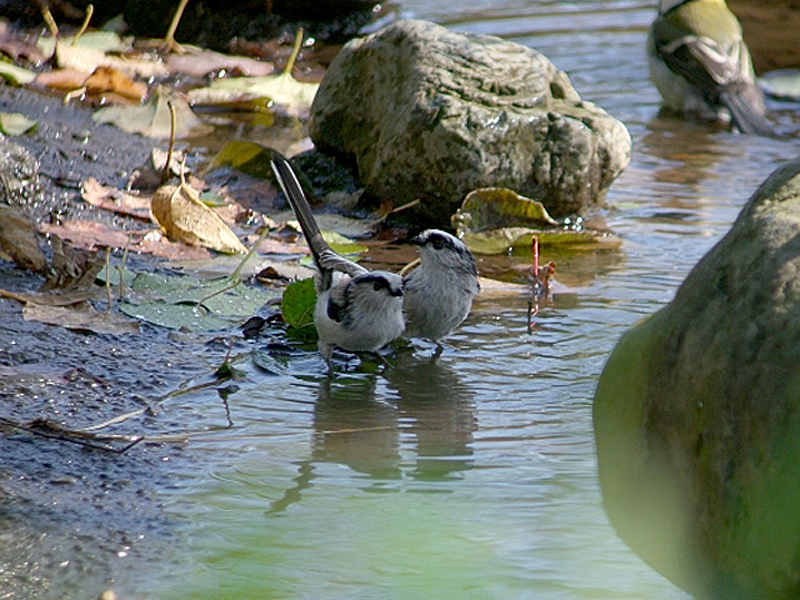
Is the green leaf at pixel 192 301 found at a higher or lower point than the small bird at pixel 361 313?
lower

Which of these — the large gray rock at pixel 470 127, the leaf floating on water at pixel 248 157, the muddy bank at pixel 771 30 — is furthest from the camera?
the muddy bank at pixel 771 30

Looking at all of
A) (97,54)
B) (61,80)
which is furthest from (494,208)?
(97,54)

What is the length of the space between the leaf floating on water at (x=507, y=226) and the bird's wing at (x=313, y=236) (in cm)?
109

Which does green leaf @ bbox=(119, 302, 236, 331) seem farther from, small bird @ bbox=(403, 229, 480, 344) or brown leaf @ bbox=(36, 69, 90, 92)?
brown leaf @ bbox=(36, 69, 90, 92)

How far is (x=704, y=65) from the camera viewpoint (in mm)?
10648

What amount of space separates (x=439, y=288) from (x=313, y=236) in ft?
2.61

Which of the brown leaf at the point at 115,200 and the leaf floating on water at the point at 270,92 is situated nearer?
the brown leaf at the point at 115,200

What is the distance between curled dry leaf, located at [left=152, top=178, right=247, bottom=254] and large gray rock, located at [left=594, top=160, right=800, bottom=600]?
10.5 feet

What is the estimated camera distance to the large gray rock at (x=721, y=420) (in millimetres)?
2549

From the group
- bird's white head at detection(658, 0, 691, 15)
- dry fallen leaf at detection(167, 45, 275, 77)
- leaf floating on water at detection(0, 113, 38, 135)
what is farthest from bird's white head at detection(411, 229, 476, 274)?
bird's white head at detection(658, 0, 691, 15)

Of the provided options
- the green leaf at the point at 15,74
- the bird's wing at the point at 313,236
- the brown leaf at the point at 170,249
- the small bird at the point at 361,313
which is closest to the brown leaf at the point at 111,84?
the green leaf at the point at 15,74

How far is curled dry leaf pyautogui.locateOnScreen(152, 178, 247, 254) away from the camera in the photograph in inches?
241

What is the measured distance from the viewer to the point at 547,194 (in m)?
6.96

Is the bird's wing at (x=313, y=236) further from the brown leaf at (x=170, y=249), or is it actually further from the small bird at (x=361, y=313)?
the brown leaf at (x=170, y=249)
